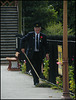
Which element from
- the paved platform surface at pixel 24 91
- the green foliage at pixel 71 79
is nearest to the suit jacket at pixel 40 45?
the paved platform surface at pixel 24 91

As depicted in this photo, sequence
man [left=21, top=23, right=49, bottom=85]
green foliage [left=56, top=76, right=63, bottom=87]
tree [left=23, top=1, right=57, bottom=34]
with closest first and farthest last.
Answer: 1. green foliage [left=56, top=76, right=63, bottom=87]
2. man [left=21, top=23, right=49, bottom=85]
3. tree [left=23, top=1, right=57, bottom=34]

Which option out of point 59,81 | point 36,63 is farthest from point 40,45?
point 59,81

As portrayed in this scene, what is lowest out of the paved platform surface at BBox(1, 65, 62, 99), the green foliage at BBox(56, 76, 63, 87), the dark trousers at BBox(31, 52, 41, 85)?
the paved platform surface at BBox(1, 65, 62, 99)

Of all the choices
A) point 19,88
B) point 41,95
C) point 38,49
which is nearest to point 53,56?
point 38,49

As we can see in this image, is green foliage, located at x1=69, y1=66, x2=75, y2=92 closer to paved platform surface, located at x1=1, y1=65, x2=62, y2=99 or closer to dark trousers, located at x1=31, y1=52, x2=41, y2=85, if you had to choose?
paved platform surface, located at x1=1, y1=65, x2=62, y2=99

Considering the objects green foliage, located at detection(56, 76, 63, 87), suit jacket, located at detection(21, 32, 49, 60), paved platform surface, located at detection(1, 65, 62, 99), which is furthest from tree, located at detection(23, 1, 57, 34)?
green foliage, located at detection(56, 76, 63, 87)

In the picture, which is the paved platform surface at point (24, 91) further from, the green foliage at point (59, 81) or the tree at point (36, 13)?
the tree at point (36, 13)

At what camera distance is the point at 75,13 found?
175ft

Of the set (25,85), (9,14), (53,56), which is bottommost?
(25,85)

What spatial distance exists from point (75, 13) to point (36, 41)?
132 feet

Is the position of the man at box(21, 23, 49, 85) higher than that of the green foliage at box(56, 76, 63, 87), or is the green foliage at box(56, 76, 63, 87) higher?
the man at box(21, 23, 49, 85)

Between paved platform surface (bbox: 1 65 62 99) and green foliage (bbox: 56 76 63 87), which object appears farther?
green foliage (bbox: 56 76 63 87)

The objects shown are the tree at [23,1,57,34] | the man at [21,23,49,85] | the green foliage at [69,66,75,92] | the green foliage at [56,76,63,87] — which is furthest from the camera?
the tree at [23,1,57,34]

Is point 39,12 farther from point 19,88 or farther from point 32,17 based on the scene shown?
point 19,88
